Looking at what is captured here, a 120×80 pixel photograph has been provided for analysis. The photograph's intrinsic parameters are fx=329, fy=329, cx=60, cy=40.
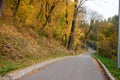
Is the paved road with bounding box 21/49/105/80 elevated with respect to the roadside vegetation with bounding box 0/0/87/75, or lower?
lower

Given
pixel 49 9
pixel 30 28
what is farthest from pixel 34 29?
pixel 49 9

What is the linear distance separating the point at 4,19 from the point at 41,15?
12.9m

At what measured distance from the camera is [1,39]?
26.7 meters

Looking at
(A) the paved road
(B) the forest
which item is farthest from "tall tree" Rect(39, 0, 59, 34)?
(A) the paved road

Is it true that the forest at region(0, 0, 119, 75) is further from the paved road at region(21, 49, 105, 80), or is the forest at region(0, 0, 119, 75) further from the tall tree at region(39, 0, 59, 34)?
the paved road at region(21, 49, 105, 80)

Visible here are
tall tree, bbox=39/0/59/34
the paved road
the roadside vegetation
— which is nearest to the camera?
the paved road

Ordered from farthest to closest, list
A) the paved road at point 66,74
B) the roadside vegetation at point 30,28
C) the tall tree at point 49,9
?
the tall tree at point 49,9
the roadside vegetation at point 30,28
the paved road at point 66,74

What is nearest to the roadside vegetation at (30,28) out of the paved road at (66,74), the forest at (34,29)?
the forest at (34,29)

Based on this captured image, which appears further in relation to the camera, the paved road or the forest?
the forest

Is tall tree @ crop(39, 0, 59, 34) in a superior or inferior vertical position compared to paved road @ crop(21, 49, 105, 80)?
superior

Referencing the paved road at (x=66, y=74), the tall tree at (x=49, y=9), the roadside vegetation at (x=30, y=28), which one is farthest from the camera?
the tall tree at (x=49, y=9)

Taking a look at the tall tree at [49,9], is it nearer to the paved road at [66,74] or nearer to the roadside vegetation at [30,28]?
the roadside vegetation at [30,28]

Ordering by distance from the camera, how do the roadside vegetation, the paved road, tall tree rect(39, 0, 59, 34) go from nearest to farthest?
the paved road
the roadside vegetation
tall tree rect(39, 0, 59, 34)

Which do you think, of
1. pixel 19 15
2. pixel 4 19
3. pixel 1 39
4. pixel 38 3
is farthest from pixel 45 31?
pixel 1 39
